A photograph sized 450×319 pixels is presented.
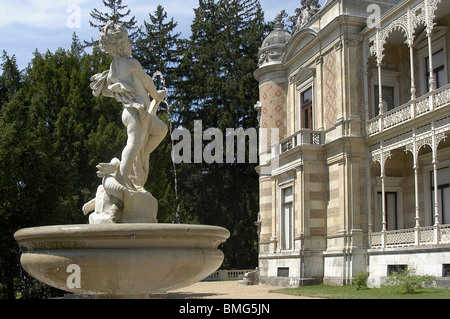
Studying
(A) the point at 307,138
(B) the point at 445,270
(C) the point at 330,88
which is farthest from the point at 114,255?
(C) the point at 330,88

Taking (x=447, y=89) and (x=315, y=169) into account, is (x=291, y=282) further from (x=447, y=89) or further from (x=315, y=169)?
(x=447, y=89)

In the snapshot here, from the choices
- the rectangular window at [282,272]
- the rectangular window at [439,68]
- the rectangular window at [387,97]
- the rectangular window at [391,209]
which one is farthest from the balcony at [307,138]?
the rectangular window at [282,272]

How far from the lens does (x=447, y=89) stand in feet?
59.3

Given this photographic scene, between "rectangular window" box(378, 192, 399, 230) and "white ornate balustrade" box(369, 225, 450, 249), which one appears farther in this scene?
"rectangular window" box(378, 192, 399, 230)

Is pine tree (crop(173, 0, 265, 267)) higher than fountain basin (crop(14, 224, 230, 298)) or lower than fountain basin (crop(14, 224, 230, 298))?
higher

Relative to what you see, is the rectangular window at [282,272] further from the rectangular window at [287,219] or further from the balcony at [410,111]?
the balcony at [410,111]

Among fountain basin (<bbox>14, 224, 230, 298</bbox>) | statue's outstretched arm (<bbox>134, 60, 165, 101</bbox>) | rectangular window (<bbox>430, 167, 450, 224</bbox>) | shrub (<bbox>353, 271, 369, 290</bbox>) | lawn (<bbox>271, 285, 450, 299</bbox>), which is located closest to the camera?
fountain basin (<bbox>14, 224, 230, 298</bbox>)

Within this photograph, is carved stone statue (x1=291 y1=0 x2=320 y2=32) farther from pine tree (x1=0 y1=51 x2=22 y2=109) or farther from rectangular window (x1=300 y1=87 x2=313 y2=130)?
pine tree (x1=0 y1=51 x2=22 y2=109)

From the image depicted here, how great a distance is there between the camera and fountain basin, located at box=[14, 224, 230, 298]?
19.4 ft

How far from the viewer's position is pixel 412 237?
19250 mm

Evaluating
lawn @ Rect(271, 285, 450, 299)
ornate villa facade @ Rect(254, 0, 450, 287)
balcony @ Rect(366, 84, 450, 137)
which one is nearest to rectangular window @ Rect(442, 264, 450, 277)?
ornate villa facade @ Rect(254, 0, 450, 287)

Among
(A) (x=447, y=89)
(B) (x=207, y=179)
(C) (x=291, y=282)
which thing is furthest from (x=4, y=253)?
(B) (x=207, y=179)

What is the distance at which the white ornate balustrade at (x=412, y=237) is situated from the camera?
58.1ft

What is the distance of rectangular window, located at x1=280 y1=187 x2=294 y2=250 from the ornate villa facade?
0.05 metres
